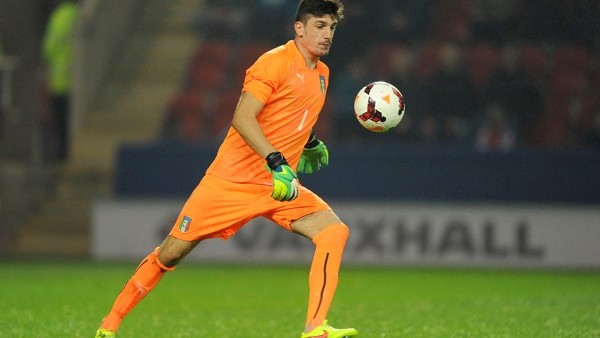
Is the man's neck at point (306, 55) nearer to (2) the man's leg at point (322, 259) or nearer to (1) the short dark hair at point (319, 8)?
(1) the short dark hair at point (319, 8)

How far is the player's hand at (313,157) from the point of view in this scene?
289 inches

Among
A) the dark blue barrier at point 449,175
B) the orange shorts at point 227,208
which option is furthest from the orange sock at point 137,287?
the dark blue barrier at point 449,175

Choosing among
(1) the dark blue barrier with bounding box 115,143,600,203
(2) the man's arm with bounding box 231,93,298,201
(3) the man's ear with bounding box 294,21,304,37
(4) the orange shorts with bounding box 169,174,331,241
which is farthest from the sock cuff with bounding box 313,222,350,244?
(1) the dark blue barrier with bounding box 115,143,600,203

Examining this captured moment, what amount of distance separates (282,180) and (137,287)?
121cm

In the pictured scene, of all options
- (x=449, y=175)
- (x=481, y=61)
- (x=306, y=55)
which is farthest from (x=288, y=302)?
(x=481, y=61)

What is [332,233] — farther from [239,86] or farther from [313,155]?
[239,86]

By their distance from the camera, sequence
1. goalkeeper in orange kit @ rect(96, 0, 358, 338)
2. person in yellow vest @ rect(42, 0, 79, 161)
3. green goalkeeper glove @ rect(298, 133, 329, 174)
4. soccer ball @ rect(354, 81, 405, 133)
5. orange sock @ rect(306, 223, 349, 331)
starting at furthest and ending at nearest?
person in yellow vest @ rect(42, 0, 79, 161) < green goalkeeper glove @ rect(298, 133, 329, 174) < soccer ball @ rect(354, 81, 405, 133) < goalkeeper in orange kit @ rect(96, 0, 358, 338) < orange sock @ rect(306, 223, 349, 331)

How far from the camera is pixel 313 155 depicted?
7383mm

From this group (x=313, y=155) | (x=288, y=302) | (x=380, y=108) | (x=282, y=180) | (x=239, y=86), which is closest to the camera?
(x=282, y=180)

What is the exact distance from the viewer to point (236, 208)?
21.7 feet

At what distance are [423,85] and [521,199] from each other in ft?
10.8

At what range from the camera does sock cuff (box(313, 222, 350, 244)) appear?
646 centimetres

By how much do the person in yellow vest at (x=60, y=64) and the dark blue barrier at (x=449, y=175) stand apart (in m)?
Result: 3.17

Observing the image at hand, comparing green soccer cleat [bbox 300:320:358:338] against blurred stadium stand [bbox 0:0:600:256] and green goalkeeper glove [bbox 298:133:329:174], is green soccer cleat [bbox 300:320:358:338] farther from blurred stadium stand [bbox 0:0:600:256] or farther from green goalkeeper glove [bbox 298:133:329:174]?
blurred stadium stand [bbox 0:0:600:256]
